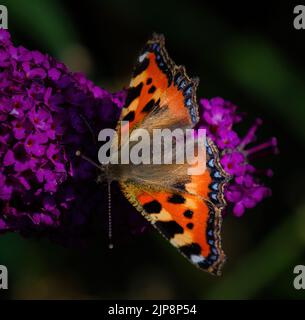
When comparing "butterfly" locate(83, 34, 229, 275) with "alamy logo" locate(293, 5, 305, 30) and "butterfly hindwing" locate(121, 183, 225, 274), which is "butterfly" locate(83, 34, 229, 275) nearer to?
"butterfly hindwing" locate(121, 183, 225, 274)

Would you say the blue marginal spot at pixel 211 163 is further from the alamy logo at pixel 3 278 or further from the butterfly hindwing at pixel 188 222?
the alamy logo at pixel 3 278

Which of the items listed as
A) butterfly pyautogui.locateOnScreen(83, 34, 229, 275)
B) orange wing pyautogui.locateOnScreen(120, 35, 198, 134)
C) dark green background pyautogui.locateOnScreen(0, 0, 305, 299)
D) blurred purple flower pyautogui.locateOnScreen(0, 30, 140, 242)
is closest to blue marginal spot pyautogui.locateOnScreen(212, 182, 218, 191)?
butterfly pyautogui.locateOnScreen(83, 34, 229, 275)

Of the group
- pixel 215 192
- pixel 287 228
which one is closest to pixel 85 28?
pixel 287 228

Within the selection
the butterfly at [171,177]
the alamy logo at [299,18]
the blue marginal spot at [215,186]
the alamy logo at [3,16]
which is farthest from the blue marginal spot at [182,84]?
the alamy logo at [299,18]

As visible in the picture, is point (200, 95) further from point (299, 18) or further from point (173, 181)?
point (173, 181)

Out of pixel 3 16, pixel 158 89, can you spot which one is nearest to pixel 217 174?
pixel 158 89

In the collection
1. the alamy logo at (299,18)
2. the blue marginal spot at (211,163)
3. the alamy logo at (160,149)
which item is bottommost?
the blue marginal spot at (211,163)
